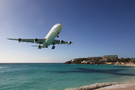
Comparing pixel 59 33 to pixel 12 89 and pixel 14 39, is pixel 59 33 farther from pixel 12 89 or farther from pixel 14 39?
pixel 12 89

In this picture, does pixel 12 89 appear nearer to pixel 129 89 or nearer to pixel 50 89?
pixel 50 89

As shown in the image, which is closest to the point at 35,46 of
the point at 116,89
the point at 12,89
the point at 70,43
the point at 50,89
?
the point at 70,43

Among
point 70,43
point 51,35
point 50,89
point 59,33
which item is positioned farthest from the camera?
point 70,43

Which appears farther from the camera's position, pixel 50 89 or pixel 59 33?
pixel 59 33

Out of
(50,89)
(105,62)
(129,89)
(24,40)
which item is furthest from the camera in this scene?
(105,62)

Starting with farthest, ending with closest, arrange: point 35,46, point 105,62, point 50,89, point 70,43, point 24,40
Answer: point 105,62 → point 35,46 → point 70,43 → point 24,40 → point 50,89

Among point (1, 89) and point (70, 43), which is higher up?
point (70, 43)

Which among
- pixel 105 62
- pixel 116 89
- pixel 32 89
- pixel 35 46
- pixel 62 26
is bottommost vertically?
pixel 105 62

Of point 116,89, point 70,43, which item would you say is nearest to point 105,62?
point 70,43

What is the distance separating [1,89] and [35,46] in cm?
1863

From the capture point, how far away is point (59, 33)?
22281 millimetres

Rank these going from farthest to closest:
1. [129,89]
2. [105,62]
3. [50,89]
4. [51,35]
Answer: [105,62] < [51,35] < [50,89] < [129,89]

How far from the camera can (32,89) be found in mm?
21031

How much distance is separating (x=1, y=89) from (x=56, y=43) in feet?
73.8
